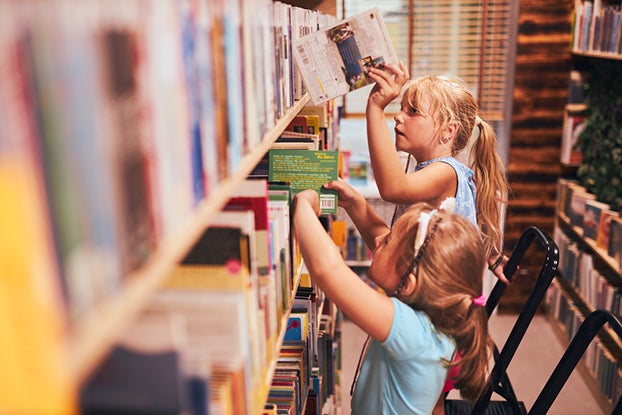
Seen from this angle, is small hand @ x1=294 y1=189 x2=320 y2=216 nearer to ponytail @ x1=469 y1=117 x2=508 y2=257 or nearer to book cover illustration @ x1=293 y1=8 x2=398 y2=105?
book cover illustration @ x1=293 y1=8 x2=398 y2=105

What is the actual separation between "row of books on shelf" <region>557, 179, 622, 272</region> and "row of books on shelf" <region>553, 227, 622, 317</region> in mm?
155

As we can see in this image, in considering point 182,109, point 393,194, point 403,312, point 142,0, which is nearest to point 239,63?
point 182,109

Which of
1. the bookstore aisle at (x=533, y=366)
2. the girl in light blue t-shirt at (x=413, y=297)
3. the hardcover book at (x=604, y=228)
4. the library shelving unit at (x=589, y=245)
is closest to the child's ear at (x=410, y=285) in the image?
the girl in light blue t-shirt at (x=413, y=297)

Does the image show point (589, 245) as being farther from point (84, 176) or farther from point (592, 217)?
point (84, 176)

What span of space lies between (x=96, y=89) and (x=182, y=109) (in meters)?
0.23

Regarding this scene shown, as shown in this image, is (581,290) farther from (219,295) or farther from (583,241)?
(219,295)

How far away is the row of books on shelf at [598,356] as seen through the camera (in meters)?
3.21

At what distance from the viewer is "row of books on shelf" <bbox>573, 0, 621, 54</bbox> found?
3.40 meters

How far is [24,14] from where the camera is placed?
45 cm

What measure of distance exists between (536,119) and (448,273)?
3.06m

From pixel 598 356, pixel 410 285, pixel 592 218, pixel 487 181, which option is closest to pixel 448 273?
pixel 410 285

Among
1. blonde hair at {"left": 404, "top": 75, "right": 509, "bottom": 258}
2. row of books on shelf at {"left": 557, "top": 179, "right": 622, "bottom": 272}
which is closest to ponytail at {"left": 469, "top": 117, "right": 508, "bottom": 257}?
blonde hair at {"left": 404, "top": 75, "right": 509, "bottom": 258}

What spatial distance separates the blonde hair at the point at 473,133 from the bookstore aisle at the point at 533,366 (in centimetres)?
158

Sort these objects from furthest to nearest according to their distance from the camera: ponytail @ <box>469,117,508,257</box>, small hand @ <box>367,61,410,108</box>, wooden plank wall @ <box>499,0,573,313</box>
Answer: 1. wooden plank wall @ <box>499,0,573,313</box>
2. ponytail @ <box>469,117,508,257</box>
3. small hand @ <box>367,61,410,108</box>
